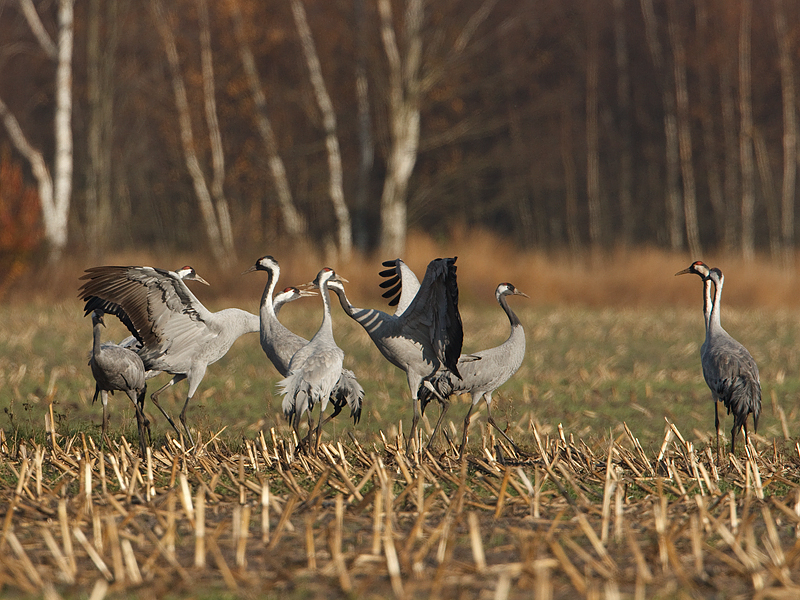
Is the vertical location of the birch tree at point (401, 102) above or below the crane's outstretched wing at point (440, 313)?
above

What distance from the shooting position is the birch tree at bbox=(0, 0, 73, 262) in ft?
52.3

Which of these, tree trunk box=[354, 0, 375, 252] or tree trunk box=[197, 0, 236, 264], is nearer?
tree trunk box=[354, 0, 375, 252]

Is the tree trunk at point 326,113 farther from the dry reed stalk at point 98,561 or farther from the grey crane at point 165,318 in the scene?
the dry reed stalk at point 98,561

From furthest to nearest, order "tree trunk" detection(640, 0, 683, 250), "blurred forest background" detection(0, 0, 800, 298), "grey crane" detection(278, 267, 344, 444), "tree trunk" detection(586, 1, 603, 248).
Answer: "tree trunk" detection(586, 1, 603, 248), "tree trunk" detection(640, 0, 683, 250), "blurred forest background" detection(0, 0, 800, 298), "grey crane" detection(278, 267, 344, 444)

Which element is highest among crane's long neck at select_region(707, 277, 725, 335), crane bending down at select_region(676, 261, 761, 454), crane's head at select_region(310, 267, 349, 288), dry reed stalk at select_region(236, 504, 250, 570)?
crane's head at select_region(310, 267, 349, 288)

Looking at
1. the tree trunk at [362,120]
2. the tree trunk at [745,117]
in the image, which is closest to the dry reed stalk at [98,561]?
the tree trunk at [362,120]

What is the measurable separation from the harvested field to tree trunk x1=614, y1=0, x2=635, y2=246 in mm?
23934

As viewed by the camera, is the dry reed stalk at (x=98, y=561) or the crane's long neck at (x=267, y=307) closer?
the dry reed stalk at (x=98, y=561)

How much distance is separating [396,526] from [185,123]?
16945 millimetres

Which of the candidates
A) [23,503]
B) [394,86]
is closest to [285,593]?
[23,503]

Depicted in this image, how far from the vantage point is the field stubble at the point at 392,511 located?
294 centimetres

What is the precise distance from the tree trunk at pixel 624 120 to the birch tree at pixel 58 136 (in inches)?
657

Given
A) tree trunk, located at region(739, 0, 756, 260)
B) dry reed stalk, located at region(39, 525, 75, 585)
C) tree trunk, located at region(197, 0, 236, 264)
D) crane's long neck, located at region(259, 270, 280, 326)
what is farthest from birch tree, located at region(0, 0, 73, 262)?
tree trunk, located at region(739, 0, 756, 260)

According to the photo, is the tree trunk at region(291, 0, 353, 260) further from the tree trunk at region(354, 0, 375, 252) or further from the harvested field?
the harvested field
